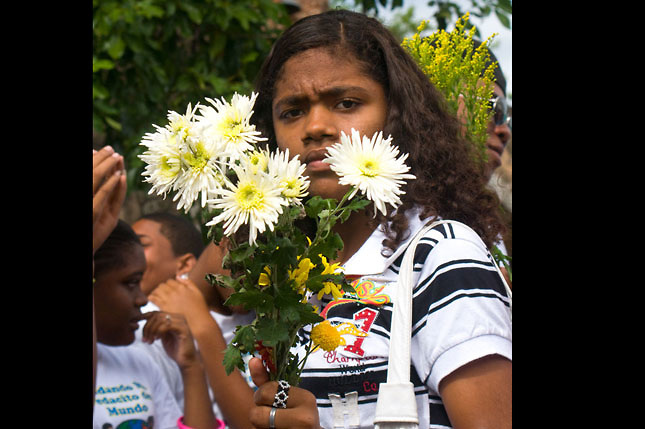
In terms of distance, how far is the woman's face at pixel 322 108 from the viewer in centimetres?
182

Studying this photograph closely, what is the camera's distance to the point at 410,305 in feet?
5.30

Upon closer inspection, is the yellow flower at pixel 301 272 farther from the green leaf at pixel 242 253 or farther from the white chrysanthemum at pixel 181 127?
the white chrysanthemum at pixel 181 127

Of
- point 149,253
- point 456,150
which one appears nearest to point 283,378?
point 456,150

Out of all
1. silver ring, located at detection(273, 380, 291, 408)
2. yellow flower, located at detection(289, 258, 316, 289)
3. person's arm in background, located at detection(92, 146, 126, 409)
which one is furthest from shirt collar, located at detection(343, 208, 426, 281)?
person's arm in background, located at detection(92, 146, 126, 409)

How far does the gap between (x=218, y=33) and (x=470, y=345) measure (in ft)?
12.5

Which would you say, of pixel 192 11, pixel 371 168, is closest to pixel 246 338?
pixel 371 168

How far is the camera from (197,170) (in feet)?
5.11

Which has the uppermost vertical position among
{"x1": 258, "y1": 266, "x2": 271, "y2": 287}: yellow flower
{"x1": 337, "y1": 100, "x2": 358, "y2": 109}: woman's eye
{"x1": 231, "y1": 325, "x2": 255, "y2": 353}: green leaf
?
{"x1": 337, "y1": 100, "x2": 358, "y2": 109}: woman's eye

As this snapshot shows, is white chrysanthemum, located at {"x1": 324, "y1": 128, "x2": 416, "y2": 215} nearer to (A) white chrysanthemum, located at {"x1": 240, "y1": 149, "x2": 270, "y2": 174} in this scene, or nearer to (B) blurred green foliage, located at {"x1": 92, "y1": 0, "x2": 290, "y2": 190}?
(A) white chrysanthemum, located at {"x1": 240, "y1": 149, "x2": 270, "y2": 174}

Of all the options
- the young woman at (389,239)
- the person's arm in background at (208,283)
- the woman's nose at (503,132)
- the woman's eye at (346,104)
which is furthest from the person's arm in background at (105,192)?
the woman's nose at (503,132)

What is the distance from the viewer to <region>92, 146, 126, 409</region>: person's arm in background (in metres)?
2.28

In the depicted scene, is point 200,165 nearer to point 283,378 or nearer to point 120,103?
point 283,378

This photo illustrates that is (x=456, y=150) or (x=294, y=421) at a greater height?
(x=456, y=150)

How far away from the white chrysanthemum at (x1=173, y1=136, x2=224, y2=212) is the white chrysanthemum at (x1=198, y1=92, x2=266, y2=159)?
30mm
